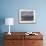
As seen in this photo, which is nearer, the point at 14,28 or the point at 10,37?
the point at 10,37

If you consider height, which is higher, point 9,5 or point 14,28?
point 9,5

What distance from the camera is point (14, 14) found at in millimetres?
4559

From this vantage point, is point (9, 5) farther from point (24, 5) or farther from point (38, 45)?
point (38, 45)

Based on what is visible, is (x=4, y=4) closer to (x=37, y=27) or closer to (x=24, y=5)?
(x=24, y=5)

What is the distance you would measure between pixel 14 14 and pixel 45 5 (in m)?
1.13

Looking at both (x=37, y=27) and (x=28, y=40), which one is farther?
(x=37, y=27)

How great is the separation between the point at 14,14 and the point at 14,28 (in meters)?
0.49

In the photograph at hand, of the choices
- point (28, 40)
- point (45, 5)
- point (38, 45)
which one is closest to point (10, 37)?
point (28, 40)

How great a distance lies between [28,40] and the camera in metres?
4.00

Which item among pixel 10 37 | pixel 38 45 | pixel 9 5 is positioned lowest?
pixel 38 45

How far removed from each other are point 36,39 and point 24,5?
129 cm

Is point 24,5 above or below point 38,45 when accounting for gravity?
above

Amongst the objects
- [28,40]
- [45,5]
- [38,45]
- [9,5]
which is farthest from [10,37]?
[45,5]

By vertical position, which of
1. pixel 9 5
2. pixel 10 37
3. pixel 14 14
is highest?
pixel 9 5
